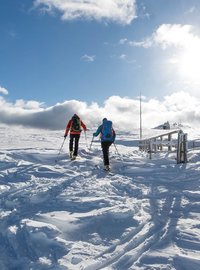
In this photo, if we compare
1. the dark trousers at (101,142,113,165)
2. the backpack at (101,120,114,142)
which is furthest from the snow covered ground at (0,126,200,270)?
the backpack at (101,120,114,142)

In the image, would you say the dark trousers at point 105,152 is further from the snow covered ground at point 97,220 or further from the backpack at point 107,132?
the snow covered ground at point 97,220

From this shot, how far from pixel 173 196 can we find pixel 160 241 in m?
3.50

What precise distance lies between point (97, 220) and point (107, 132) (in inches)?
289

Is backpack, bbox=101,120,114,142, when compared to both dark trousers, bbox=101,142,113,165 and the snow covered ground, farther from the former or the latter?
the snow covered ground

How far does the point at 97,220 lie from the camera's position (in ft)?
23.4

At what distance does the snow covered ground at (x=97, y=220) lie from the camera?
546 cm

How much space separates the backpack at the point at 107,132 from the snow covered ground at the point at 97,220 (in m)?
1.98

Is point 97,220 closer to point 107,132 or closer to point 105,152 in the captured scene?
point 105,152

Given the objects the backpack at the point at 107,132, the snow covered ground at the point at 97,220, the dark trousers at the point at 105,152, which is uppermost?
the backpack at the point at 107,132

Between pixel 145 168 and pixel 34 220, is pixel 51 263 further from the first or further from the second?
pixel 145 168

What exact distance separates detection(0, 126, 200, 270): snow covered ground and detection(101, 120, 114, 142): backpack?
1982 mm

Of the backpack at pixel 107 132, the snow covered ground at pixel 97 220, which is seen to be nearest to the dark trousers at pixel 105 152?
the backpack at pixel 107 132

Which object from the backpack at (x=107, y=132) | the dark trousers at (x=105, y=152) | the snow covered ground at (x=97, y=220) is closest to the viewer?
the snow covered ground at (x=97, y=220)

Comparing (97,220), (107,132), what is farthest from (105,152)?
(97,220)
